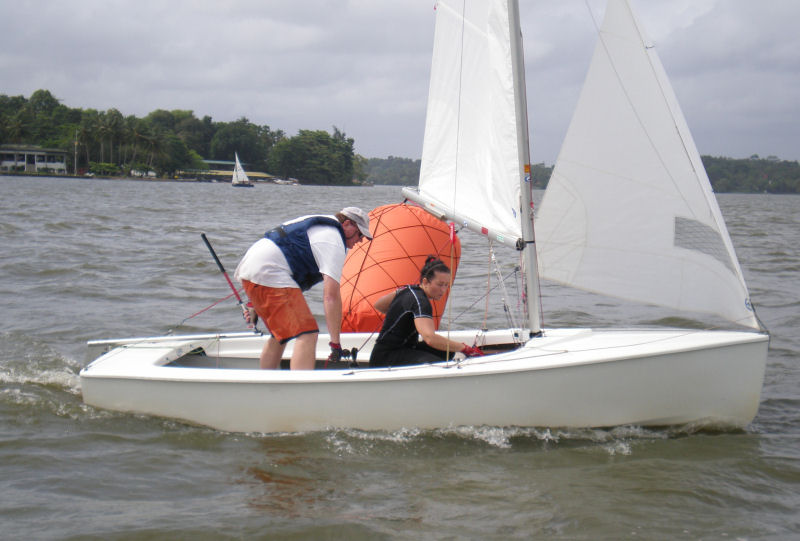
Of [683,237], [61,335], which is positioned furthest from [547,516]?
[61,335]

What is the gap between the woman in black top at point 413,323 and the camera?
14.2ft

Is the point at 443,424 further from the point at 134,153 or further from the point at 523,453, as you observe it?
the point at 134,153

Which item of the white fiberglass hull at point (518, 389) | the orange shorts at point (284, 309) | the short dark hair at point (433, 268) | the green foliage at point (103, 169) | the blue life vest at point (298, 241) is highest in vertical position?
the green foliage at point (103, 169)

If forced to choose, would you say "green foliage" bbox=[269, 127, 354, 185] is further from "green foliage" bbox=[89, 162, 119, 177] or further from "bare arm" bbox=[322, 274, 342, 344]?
"bare arm" bbox=[322, 274, 342, 344]

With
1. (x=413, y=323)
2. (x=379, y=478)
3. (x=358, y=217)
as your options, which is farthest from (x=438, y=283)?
(x=379, y=478)

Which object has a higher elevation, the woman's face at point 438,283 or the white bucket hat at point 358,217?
the white bucket hat at point 358,217

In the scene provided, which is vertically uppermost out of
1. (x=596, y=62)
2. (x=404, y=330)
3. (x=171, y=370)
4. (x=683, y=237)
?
(x=596, y=62)

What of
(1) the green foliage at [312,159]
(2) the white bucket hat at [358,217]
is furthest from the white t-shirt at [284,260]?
(1) the green foliage at [312,159]

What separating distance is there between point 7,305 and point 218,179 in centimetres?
9133

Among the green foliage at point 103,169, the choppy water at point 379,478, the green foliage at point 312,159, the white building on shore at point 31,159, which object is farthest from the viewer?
the green foliage at point 312,159

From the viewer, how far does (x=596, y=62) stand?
13.9ft

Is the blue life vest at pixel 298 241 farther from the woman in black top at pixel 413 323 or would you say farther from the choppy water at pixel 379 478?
the choppy water at pixel 379 478

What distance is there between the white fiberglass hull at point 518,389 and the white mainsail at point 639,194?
0.29m

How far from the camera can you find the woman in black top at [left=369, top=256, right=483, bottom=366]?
14.2 ft
